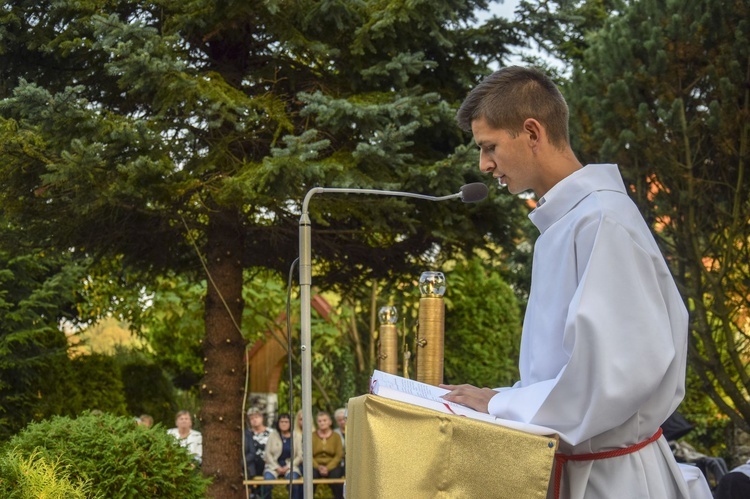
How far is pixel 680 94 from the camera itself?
33.8 ft

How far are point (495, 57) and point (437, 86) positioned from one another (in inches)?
30.5

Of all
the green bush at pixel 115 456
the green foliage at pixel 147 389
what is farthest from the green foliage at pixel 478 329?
the green bush at pixel 115 456

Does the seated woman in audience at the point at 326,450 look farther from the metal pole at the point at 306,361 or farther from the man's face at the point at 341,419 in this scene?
→ the metal pole at the point at 306,361

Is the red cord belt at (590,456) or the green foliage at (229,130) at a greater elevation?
the green foliage at (229,130)

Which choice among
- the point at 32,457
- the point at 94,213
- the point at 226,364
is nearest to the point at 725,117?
the point at 226,364

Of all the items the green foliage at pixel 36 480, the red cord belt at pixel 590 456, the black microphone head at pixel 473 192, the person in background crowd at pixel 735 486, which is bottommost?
the person in background crowd at pixel 735 486

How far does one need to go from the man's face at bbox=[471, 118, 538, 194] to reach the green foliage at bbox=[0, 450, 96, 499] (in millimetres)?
3743

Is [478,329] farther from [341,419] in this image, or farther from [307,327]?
[307,327]

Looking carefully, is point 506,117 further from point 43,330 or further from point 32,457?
point 43,330

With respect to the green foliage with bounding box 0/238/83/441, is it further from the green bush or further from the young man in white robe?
the young man in white robe

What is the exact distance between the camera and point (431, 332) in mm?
4844

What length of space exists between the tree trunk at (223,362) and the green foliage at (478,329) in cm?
798

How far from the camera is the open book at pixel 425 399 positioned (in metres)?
1.96

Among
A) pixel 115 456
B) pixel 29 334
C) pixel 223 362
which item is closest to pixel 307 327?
pixel 115 456
